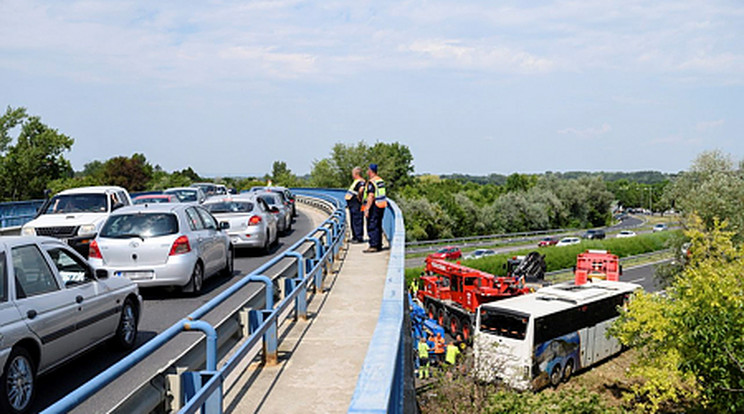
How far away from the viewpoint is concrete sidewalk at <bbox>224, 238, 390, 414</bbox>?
583cm

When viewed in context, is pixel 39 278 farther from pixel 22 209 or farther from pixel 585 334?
pixel 585 334

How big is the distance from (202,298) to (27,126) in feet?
172

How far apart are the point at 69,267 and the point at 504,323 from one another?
22169mm

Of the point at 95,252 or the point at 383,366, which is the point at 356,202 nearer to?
the point at 95,252

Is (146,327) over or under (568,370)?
over

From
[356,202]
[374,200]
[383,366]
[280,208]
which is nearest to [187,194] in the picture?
[280,208]

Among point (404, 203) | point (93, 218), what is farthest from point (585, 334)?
point (404, 203)

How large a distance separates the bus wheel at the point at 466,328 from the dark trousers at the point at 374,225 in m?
19.3

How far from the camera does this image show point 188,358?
202 inches

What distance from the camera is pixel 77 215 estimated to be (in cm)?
1586

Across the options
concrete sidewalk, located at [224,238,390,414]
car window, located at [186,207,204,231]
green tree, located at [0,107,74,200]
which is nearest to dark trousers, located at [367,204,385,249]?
concrete sidewalk, located at [224,238,390,414]

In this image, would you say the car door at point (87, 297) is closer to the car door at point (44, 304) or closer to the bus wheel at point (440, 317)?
the car door at point (44, 304)

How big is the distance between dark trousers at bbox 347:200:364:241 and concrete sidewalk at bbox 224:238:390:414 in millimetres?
5354

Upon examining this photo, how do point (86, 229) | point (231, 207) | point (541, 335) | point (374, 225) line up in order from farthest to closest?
point (541, 335) → point (231, 207) → point (86, 229) → point (374, 225)
